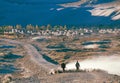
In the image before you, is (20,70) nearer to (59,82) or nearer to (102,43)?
(59,82)

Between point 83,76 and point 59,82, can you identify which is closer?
point 59,82

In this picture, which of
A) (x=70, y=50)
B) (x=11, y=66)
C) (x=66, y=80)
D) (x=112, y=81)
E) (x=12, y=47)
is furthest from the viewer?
(x=12, y=47)

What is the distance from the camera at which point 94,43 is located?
193 m

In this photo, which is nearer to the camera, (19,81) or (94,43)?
(19,81)

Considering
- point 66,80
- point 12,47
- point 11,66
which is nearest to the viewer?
point 66,80

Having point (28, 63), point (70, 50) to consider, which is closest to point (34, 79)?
point (28, 63)

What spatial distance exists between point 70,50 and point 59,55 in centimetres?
1442

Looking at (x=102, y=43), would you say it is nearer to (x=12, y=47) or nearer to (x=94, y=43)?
(x=94, y=43)

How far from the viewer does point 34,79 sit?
59469 millimetres

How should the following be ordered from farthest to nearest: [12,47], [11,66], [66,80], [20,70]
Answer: [12,47] < [11,66] < [20,70] < [66,80]

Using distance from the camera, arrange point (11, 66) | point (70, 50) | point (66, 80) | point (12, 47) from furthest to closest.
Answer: point (12, 47)
point (70, 50)
point (11, 66)
point (66, 80)

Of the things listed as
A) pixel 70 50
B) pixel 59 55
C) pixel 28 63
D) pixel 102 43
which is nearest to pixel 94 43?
pixel 102 43

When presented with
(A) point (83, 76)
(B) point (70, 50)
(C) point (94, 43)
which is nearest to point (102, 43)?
(C) point (94, 43)

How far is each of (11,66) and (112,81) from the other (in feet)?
250
